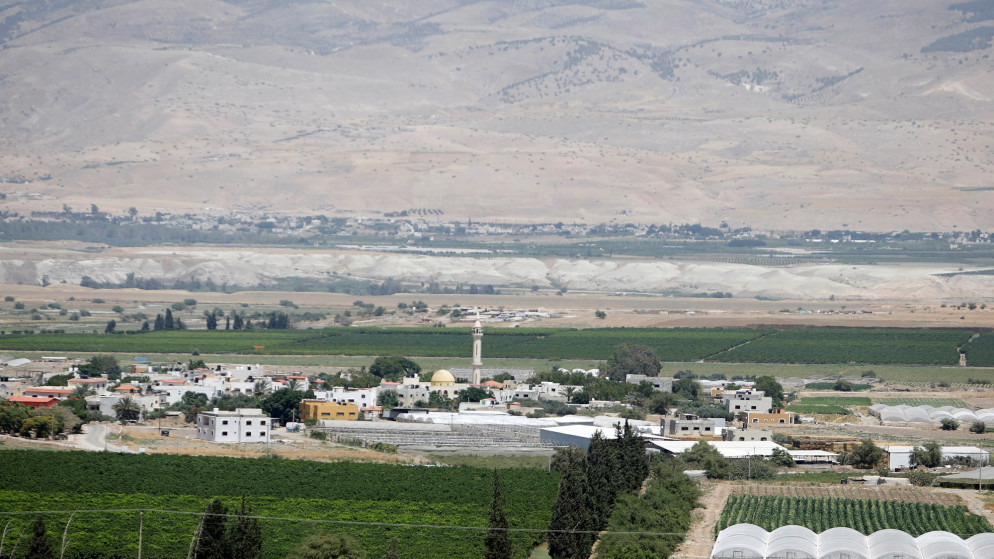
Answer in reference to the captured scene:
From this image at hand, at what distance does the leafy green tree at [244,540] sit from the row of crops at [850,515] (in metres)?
11.9

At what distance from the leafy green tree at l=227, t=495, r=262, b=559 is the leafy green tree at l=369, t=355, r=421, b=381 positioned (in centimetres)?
4064

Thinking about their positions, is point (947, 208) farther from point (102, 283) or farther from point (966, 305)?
point (102, 283)

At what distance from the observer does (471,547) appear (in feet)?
130

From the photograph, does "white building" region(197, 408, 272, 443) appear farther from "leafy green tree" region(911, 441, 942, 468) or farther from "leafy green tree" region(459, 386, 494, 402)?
"leafy green tree" region(911, 441, 942, 468)

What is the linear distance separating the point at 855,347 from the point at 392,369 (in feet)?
92.3

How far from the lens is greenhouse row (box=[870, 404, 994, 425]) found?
66750 mm

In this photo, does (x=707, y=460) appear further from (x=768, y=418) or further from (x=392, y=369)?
(x=392, y=369)

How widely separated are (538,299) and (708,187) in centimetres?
6976

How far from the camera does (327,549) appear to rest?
36344mm

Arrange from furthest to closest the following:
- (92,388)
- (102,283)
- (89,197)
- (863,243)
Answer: (89,197), (863,243), (102,283), (92,388)

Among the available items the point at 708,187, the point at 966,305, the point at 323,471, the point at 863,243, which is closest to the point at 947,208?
the point at 863,243

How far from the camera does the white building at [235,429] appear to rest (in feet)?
190

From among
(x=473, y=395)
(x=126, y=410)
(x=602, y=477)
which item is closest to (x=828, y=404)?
(x=473, y=395)

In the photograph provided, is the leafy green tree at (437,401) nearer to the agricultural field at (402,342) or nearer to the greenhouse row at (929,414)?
the greenhouse row at (929,414)
